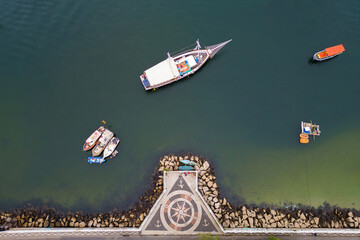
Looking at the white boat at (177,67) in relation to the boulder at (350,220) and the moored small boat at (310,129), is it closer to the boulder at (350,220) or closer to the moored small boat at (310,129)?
the moored small boat at (310,129)

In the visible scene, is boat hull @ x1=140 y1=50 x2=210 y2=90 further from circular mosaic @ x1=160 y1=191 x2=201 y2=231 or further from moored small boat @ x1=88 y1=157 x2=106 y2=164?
circular mosaic @ x1=160 y1=191 x2=201 y2=231

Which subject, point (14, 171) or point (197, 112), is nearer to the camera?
point (14, 171)

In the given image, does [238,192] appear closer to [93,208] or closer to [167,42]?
[93,208]

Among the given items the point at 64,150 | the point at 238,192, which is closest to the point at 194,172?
the point at 238,192

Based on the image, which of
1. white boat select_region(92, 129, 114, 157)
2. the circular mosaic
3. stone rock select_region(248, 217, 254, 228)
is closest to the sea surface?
white boat select_region(92, 129, 114, 157)

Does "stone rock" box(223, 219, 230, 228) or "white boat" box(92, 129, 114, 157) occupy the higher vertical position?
"white boat" box(92, 129, 114, 157)

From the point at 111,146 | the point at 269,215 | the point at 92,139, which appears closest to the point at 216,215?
the point at 269,215
